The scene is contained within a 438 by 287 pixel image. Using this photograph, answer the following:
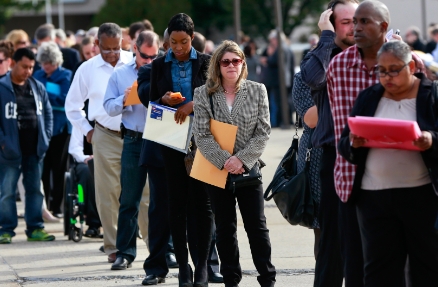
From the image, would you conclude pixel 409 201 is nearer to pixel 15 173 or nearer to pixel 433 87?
pixel 433 87

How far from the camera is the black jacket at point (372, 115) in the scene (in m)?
4.62

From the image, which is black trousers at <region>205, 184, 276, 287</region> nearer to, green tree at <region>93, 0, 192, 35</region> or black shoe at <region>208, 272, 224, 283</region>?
black shoe at <region>208, 272, 224, 283</region>

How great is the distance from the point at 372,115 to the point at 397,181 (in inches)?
14.4

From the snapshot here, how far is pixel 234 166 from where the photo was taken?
6363 millimetres

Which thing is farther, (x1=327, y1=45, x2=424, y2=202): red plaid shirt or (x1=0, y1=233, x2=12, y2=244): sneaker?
(x1=0, y1=233, x2=12, y2=244): sneaker

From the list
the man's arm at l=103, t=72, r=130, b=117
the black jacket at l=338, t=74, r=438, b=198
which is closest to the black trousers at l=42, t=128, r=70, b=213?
the man's arm at l=103, t=72, r=130, b=117

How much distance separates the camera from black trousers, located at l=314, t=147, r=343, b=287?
5453 millimetres

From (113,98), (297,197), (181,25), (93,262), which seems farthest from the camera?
(93,262)

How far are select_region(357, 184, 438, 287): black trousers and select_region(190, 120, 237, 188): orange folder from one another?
1.69 meters

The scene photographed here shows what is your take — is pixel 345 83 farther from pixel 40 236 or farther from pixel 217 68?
pixel 40 236

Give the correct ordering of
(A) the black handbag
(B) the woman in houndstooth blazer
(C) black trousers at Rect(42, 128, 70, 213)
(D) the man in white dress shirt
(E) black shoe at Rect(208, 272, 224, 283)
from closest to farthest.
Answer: (A) the black handbag, (B) the woman in houndstooth blazer, (E) black shoe at Rect(208, 272, 224, 283), (D) the man in white dress shirt, (C) black trousers at Rect(42, 128, 70, 213)

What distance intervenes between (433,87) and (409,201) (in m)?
0.60

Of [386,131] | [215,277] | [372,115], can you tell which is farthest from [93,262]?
[386,131]

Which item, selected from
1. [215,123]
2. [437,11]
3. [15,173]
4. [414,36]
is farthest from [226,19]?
[215,123]
